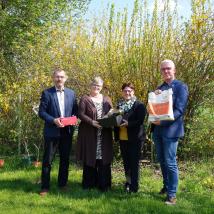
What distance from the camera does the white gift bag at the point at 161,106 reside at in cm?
493

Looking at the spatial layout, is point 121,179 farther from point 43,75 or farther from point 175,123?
point 43,75

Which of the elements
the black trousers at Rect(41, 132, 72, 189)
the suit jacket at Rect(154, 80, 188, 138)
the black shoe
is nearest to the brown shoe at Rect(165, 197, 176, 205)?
the black shoe

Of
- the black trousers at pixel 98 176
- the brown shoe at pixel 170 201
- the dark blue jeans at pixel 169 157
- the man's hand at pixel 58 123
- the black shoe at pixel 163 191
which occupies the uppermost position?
the man's hand at pixel 58 123

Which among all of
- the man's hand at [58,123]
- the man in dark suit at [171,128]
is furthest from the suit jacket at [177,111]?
the man's hand at [58,123]

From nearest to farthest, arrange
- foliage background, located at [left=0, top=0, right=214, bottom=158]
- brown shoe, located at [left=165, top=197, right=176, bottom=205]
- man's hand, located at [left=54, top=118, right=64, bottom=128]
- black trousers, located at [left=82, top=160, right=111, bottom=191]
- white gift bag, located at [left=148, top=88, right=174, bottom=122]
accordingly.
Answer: white gift bag, located at [left=148, top=88, right=174, bottom=122] < brown shoe, located at [left=165, top=197, right=176, bottom=205] < man's hand, located at [left=54, top=118, right=64, bottom=128] < black trousers, located at [left=82, top=160, right=111, bottom=191] < foliage background, located at [left=0, top=0, right=214, bottom=158]

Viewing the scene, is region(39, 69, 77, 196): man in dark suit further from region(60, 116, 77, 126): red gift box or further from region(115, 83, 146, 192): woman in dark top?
region(115, 83, 146, 192): woman in dark top

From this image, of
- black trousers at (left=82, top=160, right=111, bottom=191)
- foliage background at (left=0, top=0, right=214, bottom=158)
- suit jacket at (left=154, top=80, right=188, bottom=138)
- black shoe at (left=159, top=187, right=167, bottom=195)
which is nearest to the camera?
suit jacket at (left=154, top=80, right=188, bottom=138)

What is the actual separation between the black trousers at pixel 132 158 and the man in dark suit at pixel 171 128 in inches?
19.2

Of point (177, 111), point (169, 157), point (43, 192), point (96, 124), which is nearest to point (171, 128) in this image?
point (177, 111)

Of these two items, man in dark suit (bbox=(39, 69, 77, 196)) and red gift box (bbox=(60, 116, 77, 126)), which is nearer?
red gift box (bbox=(60, 116, 77, 126))

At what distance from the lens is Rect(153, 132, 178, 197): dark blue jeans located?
511 cm

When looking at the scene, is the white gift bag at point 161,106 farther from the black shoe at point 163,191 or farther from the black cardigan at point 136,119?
the black shoe at point 163,191

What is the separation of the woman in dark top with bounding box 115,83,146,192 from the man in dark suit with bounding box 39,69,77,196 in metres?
0.79

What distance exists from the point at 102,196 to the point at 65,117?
127 cm
